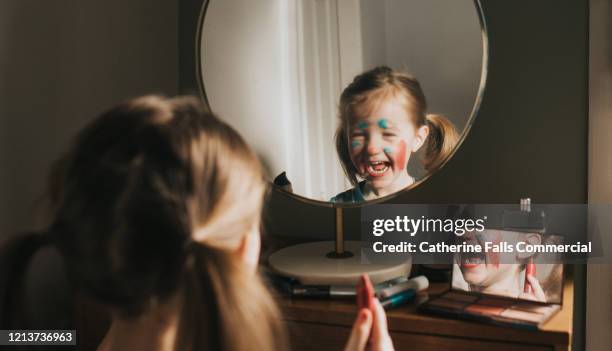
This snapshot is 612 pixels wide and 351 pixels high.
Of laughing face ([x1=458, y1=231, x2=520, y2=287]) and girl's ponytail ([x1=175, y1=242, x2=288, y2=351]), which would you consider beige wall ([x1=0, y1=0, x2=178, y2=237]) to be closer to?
girl's ponytail ([x1=175, y1=242, x2=288, y2=351])

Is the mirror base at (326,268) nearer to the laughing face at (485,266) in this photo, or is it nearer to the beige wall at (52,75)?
the laughing face at (485,266)

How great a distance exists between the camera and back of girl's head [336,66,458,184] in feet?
2.59

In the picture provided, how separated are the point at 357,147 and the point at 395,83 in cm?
10

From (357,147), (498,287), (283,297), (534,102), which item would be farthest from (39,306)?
(534,102)

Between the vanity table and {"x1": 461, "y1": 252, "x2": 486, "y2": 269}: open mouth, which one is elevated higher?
{"x1": 461, "y1": 252, "x2": 486, "y2": 269}: open mouth

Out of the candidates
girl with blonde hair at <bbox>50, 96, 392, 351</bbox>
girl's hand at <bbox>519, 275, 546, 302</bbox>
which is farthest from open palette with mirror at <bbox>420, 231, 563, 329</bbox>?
girl with blonde hair at <bbox>50, 96, 392, 351</bbox>

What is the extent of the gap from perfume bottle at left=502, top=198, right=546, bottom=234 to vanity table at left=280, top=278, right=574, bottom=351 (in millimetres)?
98

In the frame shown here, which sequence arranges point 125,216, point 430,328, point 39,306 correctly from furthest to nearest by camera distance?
point 39,306 → point 430,328 → point 125,216

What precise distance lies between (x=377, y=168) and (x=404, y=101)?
10cm

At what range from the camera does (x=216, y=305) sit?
1.46 feet

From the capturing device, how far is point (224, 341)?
1.47 feet

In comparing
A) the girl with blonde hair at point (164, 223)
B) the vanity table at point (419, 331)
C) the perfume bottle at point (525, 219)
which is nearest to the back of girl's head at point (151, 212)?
the girl with blonde hair at point (164, 223)

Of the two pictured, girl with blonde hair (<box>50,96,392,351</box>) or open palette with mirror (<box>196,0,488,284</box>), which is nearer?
girl with blonde hair (<box>50,96,392,351</box>)

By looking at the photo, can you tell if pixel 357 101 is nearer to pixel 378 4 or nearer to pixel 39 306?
pixel 378 4
